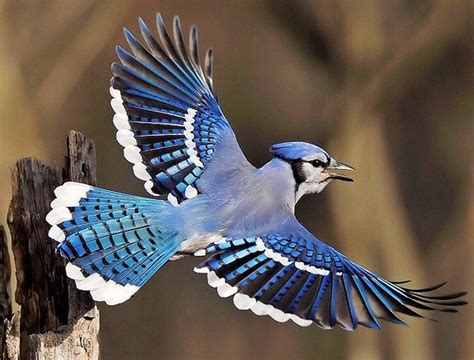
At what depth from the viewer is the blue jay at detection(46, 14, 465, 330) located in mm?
1998

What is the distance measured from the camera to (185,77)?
2490 millimetres

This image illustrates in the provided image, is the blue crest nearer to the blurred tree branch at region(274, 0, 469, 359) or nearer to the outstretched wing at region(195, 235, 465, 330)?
the outstretched wing at region(195, 235, 465, 330)

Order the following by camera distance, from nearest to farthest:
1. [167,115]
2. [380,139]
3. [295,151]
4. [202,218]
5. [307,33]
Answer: [202,218] < [295,151] < [167,115] < [380,139] < [307,33]

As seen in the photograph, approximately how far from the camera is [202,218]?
2.17 metres

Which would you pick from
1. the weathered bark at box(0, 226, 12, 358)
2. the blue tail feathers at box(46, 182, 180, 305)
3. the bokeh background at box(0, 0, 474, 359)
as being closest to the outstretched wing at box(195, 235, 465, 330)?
the blue tail feathers at box(46, 182, 180, 305)

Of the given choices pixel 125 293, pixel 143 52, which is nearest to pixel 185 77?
pixel 143 52

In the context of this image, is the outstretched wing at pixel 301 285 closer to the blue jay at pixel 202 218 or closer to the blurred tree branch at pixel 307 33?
the blue jay at pixel 202 218

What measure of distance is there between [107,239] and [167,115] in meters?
0.47

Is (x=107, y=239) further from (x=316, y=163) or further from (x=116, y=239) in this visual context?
(x=316, y=163)

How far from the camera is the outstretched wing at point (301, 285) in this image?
2.00m

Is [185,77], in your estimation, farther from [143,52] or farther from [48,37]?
[48,37]

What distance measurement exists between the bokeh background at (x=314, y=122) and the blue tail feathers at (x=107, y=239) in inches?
63.2

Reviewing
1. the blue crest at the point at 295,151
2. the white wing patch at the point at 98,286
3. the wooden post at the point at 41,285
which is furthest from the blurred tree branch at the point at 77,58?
the white wing patch at the point at 98,286

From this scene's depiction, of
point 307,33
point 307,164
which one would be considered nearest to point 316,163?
point 307,164
